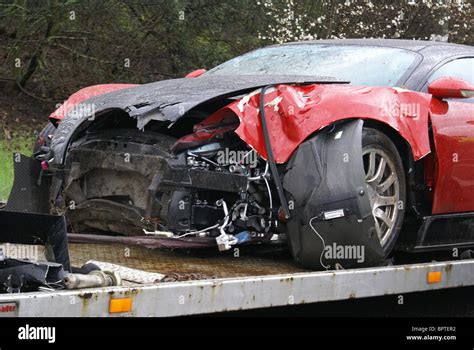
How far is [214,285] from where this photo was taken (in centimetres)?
445

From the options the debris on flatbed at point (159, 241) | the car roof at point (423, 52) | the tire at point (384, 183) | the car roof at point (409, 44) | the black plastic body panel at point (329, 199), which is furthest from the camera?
the car roof at point (409, 44)

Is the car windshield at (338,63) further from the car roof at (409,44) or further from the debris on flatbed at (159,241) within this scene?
the debris on flatbed at (159,241)

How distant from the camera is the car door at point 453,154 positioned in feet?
19.0

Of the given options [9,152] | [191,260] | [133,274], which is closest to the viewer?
[133,274]

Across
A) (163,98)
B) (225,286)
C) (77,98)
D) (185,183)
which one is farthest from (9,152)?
(225,286)

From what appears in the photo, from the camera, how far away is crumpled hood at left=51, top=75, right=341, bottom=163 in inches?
204

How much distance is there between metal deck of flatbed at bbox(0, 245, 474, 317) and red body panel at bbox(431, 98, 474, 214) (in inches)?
15.4

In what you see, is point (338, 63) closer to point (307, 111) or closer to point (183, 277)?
point (307, 111)

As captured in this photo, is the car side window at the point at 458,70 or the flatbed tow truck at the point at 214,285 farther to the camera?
the car side window at the point at 458,70

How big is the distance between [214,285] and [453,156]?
2132mm

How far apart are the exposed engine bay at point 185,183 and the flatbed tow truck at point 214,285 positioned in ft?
0.61

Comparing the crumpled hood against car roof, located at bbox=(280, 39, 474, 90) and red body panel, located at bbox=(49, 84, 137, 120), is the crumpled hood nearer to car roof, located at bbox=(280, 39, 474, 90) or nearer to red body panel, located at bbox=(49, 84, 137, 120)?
red body panel, located at bbox=(49, 84, 137, 120)

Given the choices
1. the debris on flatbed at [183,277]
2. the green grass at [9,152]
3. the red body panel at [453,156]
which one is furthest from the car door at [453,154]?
the green grass at [9,152]

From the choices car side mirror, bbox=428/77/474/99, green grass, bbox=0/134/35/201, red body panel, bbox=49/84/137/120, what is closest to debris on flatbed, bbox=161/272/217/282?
red body panel, bbox=49/84/137/120
